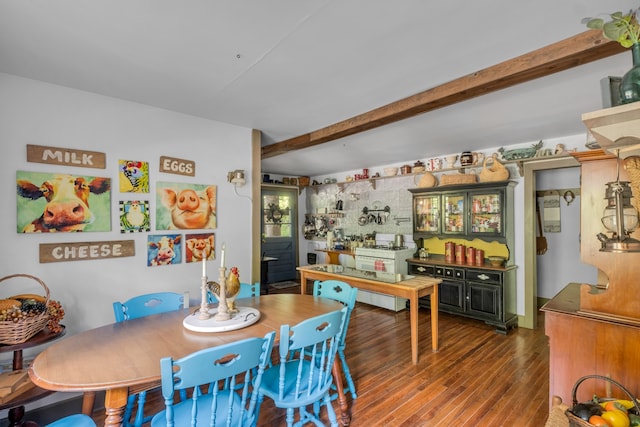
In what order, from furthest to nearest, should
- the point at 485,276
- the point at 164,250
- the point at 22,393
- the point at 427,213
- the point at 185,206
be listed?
the point at 427,213 → the point at 485,276 → the point at 185,206 → the point at 164,250 → the point at 22,393

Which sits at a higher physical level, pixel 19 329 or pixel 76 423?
pixel 19 329

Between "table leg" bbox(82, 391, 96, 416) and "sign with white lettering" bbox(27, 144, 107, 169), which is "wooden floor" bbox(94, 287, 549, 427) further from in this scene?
"sign with white lettering" bbox(27, 144, 107, 169)

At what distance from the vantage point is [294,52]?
1.94 meters

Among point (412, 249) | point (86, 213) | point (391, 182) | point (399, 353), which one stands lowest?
point (399, 353)

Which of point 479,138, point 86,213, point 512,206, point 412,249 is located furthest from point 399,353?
point 86,213

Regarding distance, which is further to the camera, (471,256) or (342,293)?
(471,256)

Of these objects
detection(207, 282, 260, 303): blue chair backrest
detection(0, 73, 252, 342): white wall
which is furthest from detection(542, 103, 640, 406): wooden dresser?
detection(0, 73, 252, 342): white wall

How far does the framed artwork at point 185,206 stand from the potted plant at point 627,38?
3.06m

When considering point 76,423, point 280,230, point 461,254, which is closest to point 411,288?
point 461,254

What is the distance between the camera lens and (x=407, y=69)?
86.0 inches

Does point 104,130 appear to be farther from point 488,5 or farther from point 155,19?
point 488,5

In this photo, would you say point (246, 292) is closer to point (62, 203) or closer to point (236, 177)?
point (236, 177)

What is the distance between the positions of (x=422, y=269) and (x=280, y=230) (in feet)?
10.9

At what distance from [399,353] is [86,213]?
10.6 feet
